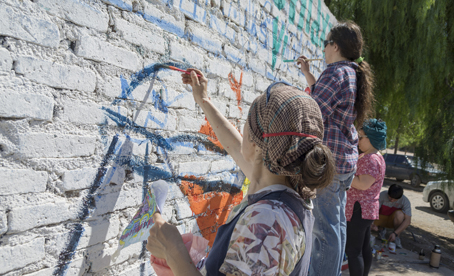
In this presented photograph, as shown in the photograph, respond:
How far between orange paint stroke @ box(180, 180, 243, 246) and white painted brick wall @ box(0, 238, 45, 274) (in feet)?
3.07

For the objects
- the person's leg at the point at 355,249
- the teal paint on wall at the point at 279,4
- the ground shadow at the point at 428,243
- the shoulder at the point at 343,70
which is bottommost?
the ground shadow at the point at 428,243

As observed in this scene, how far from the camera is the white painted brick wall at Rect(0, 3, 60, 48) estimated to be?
115 cm

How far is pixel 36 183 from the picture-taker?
1279 millimetres

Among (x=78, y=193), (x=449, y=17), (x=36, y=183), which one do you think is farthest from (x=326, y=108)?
(x=449, y=17)

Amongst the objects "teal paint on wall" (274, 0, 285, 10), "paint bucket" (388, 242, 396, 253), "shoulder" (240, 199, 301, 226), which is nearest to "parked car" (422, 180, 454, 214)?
"paint bucket" (388, 242, 396, 253)

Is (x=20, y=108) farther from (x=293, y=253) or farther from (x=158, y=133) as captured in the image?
(x=293, y=253)

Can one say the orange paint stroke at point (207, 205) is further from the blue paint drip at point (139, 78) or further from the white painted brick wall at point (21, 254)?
the white painted brick wall at point (21, 254)

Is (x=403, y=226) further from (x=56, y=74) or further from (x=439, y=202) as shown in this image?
(x=56, y=74)

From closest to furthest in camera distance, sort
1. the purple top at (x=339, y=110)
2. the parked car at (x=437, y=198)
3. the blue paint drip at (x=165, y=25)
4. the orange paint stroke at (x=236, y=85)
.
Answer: the blue paint drip at (x=165, y=25) < the purple top at (x=339, y=110) < the orange paint stroke at (x=236, y=85) < the parked car at (x=437, y=198)

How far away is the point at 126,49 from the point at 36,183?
2.49ft

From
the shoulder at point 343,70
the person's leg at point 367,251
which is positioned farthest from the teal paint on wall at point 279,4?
the person's leg at point 367,251

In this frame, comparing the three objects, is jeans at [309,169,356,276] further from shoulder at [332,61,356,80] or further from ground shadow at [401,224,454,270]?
ground shadow at [401,224,454,270]

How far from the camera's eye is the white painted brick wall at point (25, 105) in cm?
117

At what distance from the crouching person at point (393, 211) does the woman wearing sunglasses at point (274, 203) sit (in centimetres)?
522
